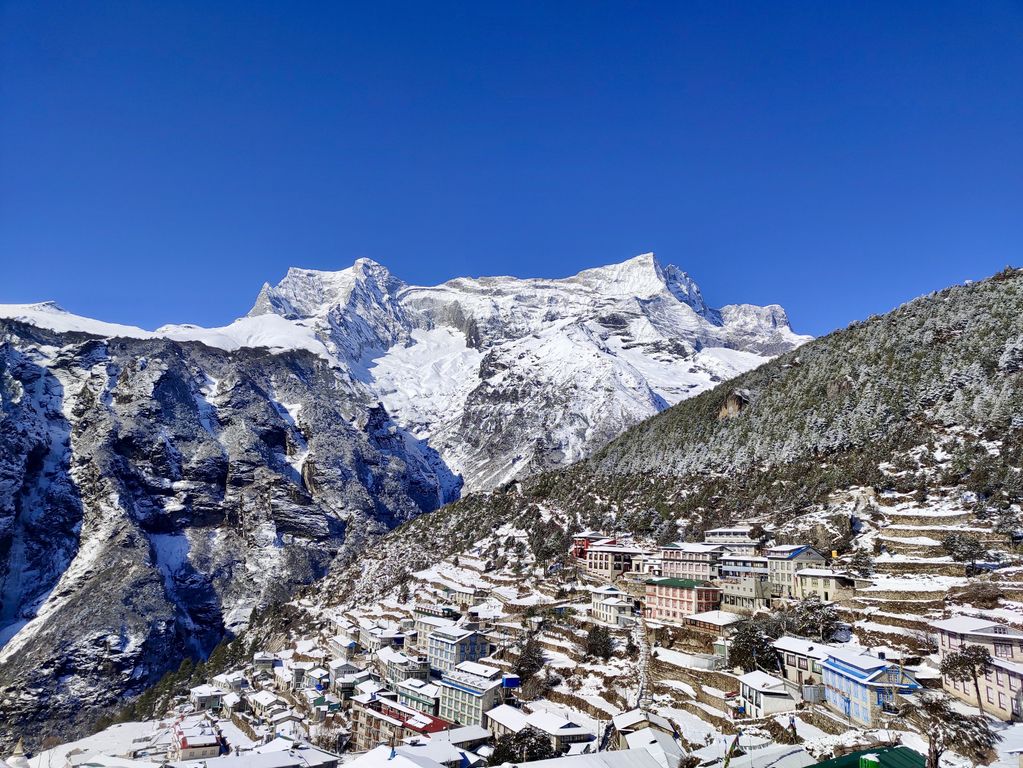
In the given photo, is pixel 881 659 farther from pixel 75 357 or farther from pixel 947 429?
pixel 75 357

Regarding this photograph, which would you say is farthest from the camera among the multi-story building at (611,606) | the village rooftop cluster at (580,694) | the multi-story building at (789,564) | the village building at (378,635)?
the village building at (378,635)

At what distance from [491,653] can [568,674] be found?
10631 millimetres

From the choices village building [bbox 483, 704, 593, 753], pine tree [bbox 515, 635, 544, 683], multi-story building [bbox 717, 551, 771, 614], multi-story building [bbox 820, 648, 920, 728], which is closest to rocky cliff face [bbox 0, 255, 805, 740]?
pine tree [bbox 515, 635, 544, 683]

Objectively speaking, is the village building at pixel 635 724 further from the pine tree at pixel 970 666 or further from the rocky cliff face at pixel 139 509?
the rocky cliff face at pixel 139 509

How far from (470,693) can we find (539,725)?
8550mm

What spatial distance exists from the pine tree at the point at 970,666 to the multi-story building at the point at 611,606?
80.3 feet

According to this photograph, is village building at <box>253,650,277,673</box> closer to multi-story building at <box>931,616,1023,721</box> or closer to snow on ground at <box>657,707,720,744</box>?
snow on ground at <box>657,707,720,744</box>

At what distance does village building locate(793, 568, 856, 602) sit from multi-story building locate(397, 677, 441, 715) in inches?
1072

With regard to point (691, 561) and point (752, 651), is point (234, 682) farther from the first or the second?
point (752, 651)

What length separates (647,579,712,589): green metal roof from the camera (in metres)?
54.8

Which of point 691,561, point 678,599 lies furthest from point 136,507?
point 678,599

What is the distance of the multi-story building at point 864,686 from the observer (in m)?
33.7

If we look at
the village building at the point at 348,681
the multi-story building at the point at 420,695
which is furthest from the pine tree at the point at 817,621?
the village building at the point at 348,681

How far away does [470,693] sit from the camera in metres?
48.6
